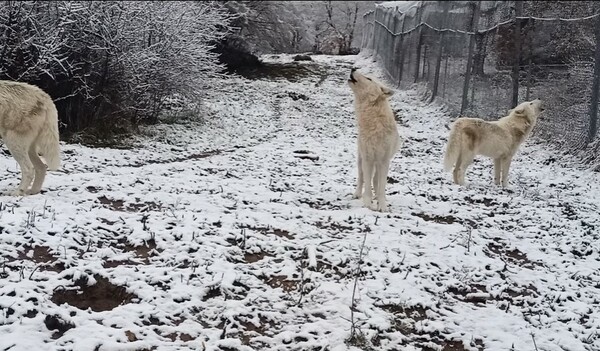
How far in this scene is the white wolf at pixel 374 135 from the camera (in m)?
6.97

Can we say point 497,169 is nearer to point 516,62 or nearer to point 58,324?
point 516,62

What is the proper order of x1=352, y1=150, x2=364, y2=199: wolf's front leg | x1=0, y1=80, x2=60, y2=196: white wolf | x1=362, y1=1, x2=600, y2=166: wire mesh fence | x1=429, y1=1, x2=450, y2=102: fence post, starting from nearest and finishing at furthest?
x1=0, y1=80, x2=60, y2=196: white wolf
x1=352, y1=150, x2=364, y2=199: wolf's front leg
x1=362, y1=1, x2=600, y2=166: wire mesh fence
x1=429, y1=1, x2=450, y2=102: fence post

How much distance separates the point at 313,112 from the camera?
18.2 meters

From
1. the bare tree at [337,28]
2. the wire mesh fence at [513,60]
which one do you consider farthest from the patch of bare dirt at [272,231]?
the bare tree at [337,28]

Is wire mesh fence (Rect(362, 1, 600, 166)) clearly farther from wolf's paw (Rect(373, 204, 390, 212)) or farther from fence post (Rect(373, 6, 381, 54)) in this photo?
fence post (Rect(373, 6, 381, 54))

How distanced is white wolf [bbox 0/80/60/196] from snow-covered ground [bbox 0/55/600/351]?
325mm

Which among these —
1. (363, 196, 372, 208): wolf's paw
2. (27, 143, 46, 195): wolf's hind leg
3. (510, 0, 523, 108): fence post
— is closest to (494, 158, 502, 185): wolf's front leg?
(363, 196, 372, 208): wolf's paw

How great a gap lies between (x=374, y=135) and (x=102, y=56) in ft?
23.9

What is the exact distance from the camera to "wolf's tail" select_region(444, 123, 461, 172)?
29.3 feet

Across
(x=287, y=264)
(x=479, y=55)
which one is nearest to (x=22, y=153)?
(x=287, y=264)

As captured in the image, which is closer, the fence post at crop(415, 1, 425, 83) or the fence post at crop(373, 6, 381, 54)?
the fence post at crop(415, 1, 425, 83)

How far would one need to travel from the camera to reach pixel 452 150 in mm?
8914

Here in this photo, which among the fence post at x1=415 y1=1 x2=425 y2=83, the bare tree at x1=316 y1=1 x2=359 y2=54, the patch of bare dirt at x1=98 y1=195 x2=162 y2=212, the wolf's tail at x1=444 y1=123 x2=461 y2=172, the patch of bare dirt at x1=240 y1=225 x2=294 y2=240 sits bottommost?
the patch of bare dirt at x1=240 y1=225 x2=294 y2=240

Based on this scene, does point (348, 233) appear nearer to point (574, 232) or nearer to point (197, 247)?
point (197, 247)
